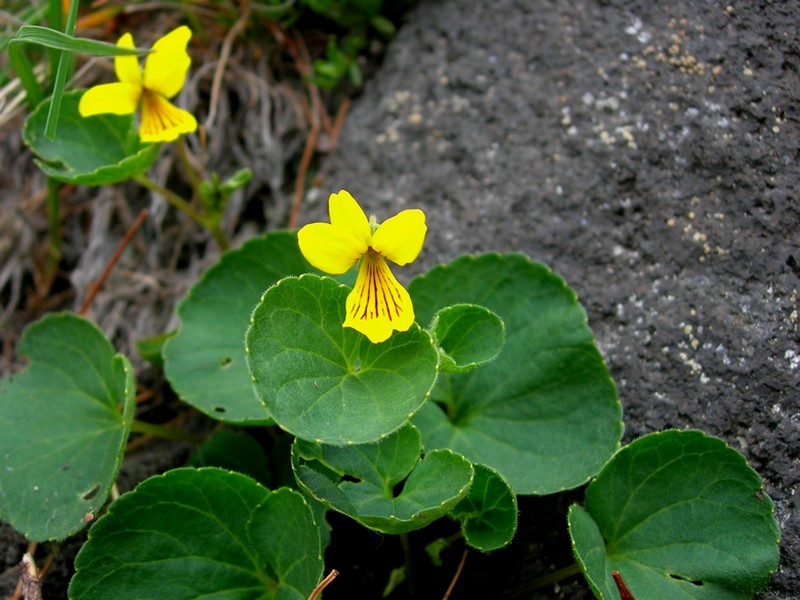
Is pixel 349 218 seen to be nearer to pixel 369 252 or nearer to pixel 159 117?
pixel 369 252

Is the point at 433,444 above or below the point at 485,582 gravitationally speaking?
above

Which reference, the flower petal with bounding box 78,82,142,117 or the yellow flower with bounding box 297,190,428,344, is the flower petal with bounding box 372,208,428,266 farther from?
the flower petal with bounding box 78,82,142,117

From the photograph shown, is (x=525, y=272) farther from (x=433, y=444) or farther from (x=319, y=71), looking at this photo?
(x=319, y=71)

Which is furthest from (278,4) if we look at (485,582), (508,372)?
(485,582)

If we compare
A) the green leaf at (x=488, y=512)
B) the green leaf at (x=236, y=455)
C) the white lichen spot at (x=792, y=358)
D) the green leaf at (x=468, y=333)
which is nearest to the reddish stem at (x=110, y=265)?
the green leaf at (x=236, y=455)

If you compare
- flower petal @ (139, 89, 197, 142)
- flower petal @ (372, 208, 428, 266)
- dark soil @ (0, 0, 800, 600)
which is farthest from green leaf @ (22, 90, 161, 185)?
flower petal @ (372, 208, 428, 266)

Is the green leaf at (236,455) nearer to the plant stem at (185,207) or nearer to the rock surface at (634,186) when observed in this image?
the rock surface at (634,186)
